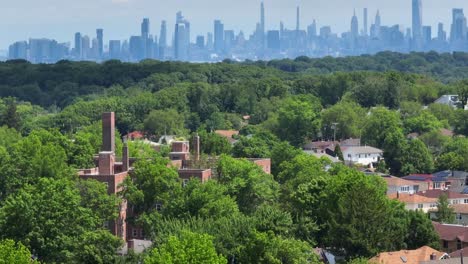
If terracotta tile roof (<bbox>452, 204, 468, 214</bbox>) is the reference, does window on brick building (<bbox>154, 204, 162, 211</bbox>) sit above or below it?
above

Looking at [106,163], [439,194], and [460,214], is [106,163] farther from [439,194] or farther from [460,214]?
[439,194]

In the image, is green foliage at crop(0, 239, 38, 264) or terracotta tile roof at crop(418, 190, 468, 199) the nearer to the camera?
green foliage at crop(0, 239, 38, 264)

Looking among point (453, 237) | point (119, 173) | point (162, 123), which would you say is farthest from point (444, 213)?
point (162, 123)

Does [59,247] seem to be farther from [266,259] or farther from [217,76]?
[217,76]

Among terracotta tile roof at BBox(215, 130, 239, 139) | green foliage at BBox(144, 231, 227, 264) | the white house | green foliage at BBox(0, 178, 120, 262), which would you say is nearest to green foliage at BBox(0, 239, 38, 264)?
green foliage at BBox(144, 231, 227, 264)

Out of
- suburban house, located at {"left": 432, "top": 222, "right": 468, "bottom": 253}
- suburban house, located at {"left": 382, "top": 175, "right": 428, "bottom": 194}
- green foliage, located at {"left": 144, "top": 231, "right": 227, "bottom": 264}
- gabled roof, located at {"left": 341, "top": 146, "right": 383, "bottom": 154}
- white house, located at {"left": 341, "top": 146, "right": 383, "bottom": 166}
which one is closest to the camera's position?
green foliage, located at {"left": 144, "top": 231, "right": 227, "bottom": 264}

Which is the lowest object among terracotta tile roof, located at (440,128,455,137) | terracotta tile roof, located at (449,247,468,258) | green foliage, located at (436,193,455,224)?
terracotta tile roof, located at (449,247,468,258)

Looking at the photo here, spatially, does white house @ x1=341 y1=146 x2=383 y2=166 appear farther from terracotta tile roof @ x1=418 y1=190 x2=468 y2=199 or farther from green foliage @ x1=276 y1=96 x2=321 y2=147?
terracotta tile roof @ x1=418 y1=190 x2=468 y2=199

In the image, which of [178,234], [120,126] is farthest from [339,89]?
[178,234]
